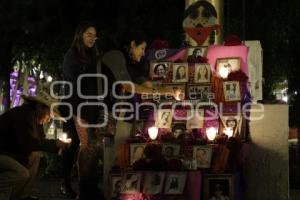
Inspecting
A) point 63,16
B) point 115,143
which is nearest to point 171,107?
point 115,143

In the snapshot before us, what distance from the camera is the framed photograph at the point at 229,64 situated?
8.08 metres

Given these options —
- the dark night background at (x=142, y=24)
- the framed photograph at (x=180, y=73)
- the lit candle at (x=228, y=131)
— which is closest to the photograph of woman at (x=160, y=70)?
the framed photograph at (x=180, y=73)

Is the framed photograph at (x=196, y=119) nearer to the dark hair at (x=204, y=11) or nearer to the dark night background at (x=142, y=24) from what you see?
the dark hair at (x=204, y=11)

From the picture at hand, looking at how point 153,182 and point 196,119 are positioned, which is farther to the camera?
point 196,119

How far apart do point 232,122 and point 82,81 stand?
2.00m

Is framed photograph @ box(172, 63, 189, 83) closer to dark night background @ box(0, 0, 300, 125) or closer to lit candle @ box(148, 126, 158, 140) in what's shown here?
lit candle @ box(148, 126, 158, 140)

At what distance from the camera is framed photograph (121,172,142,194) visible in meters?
7.10

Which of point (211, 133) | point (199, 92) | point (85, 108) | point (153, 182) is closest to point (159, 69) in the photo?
point (199, 92)

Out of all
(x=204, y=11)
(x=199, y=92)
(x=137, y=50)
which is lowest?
(x=199, y=92)

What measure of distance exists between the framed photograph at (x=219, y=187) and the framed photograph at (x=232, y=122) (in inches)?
35.2

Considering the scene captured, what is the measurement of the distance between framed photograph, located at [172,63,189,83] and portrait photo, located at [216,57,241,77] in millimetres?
434

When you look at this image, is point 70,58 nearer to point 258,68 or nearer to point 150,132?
point 150,132

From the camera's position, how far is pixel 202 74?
26.4ft

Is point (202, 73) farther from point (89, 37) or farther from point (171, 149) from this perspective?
point (89, 37)
